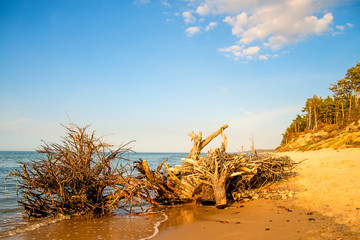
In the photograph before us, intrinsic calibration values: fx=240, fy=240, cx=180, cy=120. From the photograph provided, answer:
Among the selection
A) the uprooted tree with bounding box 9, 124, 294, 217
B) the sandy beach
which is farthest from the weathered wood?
the sandy beach

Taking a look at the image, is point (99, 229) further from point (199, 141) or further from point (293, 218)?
point (199, 141)

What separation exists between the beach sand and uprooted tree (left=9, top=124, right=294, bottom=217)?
1.70ft

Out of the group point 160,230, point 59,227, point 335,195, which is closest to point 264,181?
point 335,195

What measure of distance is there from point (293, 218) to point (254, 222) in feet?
3.19

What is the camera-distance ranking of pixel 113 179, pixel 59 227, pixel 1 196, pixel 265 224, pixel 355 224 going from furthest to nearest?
pixel 1 196, pixel 113 179, pixel 59 227, pixel 265 224, pixel 355 224

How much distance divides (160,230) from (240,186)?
4058 mm

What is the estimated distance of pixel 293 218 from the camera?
5.99 meters

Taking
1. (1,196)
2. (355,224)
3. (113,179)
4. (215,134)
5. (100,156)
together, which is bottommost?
(1,196)

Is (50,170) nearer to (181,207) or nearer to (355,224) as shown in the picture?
(181,207)

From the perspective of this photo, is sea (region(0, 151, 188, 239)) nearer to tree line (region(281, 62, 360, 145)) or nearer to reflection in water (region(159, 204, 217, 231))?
reflection in water (region(159, 204, 217, 231))

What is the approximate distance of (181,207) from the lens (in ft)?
28.2

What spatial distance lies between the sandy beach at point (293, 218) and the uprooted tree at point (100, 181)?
105cm

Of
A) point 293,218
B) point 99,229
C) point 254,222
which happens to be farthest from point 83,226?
point 293,218

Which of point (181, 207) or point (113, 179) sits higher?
point (113, 179)
